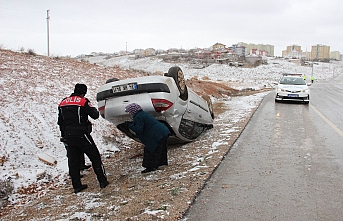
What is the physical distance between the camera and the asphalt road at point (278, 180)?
11.3 feet

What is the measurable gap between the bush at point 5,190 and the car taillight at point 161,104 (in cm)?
283

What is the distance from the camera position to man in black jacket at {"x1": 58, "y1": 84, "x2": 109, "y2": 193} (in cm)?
466

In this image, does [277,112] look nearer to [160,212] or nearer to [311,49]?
[160,212]

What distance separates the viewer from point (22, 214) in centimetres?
419

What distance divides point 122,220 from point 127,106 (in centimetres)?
222

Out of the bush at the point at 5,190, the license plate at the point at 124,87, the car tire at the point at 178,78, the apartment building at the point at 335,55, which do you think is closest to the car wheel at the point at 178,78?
the car tire at the point at 178,78

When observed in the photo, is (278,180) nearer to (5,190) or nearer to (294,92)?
(5,190)

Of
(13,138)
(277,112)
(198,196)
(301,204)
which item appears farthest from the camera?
(277,112)

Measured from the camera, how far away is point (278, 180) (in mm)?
4414

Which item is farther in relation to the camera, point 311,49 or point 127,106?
point 311,49

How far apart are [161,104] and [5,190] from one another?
3.00 metres

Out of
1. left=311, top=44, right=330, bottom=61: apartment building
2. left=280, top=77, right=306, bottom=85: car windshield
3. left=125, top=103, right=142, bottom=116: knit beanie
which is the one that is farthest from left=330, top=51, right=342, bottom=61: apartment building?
left=125, top=103, right=142, bottom=116: knit beanie

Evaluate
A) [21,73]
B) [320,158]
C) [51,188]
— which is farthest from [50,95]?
[320,158]

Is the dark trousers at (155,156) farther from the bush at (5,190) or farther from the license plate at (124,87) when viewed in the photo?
the bush at (5,190)
